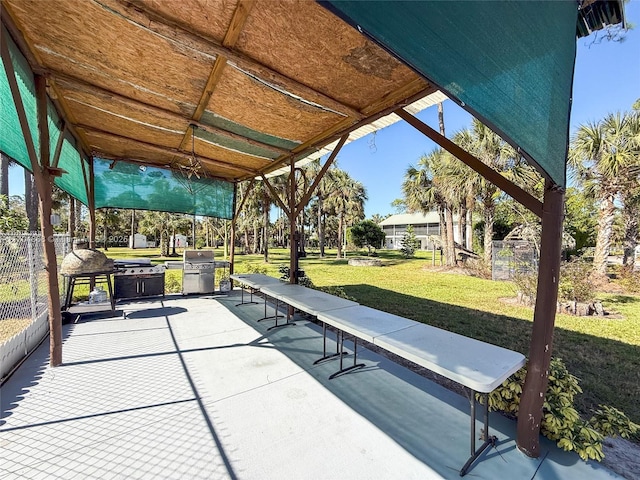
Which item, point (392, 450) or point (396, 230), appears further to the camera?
point (396, 230)

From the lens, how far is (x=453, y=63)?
1246mm

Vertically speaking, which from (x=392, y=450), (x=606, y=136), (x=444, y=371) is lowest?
(x=392, y=450)

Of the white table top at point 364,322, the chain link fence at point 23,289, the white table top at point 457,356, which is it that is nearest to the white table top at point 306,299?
the white table top at point 364,322

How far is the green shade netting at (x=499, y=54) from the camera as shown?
111cm

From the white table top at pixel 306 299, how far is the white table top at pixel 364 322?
0.20 m

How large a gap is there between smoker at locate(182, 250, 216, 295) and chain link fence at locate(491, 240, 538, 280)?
954 cm

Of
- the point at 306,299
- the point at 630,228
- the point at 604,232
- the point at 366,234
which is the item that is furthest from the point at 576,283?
the point at 366,234

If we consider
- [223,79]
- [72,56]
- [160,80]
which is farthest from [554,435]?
[72,56]

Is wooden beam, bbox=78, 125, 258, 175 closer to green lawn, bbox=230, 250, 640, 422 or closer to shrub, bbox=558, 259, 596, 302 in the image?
green lawn, bbox=230, 250, 640, 422

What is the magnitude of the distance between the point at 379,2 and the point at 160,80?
2.78 meters

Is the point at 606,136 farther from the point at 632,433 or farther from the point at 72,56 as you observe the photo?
the point at 72,56

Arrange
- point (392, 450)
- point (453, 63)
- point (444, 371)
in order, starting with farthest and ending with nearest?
point (392, 450), point (444, 371), point (453, 63)

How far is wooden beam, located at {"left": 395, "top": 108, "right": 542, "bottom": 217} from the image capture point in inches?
74.0

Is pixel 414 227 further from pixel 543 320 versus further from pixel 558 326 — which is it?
pixel 543 320
